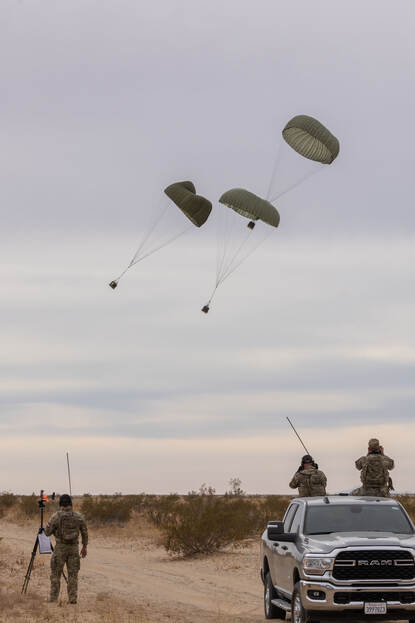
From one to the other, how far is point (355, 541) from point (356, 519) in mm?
1086

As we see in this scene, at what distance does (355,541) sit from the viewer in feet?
44.5

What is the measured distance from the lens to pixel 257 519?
131ft

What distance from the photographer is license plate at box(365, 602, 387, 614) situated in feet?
43.4

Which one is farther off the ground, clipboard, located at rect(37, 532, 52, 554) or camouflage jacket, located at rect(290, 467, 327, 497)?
camouflage jacket, located at rect(290, 467, 327, 497)

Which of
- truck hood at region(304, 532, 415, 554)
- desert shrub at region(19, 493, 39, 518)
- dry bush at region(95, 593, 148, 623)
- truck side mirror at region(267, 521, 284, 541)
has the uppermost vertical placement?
desert shrub at region(19, 493, 39, 518)

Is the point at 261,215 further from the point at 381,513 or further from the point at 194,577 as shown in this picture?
the point at 381,513

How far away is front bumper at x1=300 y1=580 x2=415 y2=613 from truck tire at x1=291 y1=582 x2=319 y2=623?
0.13m

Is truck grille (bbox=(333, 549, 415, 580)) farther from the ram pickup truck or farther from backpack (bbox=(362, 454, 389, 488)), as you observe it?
backpack (bbox=(362, 454, 389, 488))

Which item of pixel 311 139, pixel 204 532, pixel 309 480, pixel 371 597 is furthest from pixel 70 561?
Answer: pixel 204 532

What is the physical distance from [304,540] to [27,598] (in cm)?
621

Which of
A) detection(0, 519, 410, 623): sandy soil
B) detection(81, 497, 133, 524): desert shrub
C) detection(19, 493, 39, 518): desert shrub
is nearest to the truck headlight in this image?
detection(0, 519, 410, 623): sandy soil

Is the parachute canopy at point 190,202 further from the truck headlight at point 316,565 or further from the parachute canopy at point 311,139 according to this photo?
the truck headlight at point 316,565

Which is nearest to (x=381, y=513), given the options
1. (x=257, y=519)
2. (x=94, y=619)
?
(x=94, y=619)

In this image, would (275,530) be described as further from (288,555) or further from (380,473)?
(380,473)
